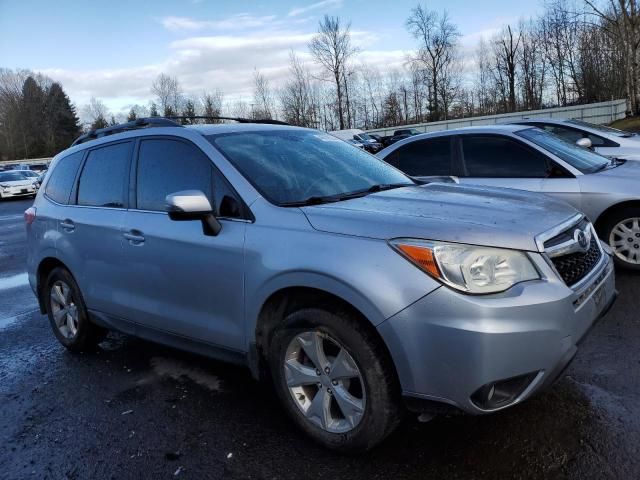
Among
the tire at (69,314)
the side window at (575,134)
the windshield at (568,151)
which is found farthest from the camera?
the side window at (575,134)

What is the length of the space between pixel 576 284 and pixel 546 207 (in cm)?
62

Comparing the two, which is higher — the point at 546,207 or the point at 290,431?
the point at 546,207

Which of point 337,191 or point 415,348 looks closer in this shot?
point 415,348

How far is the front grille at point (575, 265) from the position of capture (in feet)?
8.95

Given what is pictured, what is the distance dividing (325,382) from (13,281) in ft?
23.3

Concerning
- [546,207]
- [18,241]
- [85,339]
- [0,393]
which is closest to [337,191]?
[546,207]

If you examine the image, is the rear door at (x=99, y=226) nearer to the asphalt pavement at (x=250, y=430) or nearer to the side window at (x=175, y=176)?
the side window at (x=175, y=176)

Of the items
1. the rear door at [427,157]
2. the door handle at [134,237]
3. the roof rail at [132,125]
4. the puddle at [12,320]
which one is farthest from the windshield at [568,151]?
the puddle at [12,320]

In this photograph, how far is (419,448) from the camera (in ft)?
9.51

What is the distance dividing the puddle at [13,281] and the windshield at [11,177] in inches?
895

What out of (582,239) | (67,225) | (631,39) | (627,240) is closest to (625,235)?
(627,240)

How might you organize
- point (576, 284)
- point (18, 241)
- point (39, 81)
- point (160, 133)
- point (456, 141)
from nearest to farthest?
point (576, 284) → point (160, 133) → point (456, 141) → point (18, 241) → point (39, 81)

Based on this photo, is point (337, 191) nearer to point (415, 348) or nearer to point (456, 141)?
point (415, 348)

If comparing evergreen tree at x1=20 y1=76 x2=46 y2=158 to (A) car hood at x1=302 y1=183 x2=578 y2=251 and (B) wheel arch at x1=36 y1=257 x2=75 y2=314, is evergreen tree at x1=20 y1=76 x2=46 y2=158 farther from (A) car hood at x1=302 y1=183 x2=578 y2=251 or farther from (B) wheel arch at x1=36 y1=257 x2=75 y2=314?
(A) car hood at x1=302 y1=183 x2=578 y2=251
